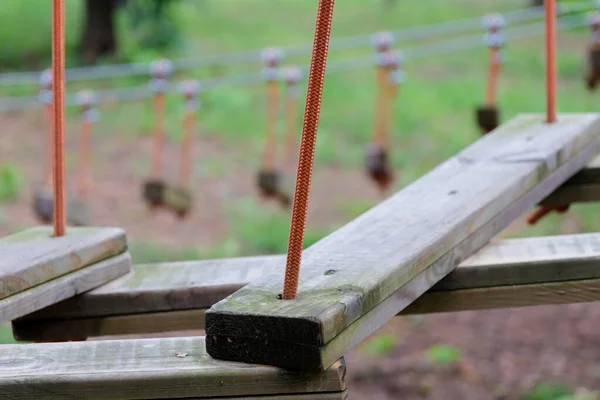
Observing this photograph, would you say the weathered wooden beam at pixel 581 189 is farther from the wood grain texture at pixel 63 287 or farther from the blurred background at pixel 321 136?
the blurred background at pixel 321 136

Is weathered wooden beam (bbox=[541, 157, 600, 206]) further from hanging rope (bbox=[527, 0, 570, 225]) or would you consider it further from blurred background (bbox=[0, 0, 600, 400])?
blurred background (bbox=[0, 0, 600, 400])

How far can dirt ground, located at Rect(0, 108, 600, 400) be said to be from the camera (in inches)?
180

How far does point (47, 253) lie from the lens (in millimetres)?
1457

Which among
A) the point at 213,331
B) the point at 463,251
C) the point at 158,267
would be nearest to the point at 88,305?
the point at 158,267

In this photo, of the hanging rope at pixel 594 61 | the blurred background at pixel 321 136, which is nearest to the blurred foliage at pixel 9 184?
the blurred background at pixel 321 136

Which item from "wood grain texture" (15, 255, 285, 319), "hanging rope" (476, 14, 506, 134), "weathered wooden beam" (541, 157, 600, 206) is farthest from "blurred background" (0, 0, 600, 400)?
"wood grain texture" (15, 255, 285, 319)

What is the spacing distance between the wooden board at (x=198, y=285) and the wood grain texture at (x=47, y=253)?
0.21 feet

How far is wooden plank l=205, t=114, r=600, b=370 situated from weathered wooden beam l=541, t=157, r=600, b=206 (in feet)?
0.09

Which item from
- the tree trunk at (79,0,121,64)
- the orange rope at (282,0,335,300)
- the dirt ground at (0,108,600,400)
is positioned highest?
the orange rope at (282,0,335,300)

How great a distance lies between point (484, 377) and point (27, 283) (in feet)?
11.9

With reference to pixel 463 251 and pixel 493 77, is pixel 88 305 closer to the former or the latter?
pixel 463 251

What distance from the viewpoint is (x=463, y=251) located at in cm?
145

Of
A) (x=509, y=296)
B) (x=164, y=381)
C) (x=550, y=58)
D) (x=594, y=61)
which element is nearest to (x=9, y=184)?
(x=594, y=61)

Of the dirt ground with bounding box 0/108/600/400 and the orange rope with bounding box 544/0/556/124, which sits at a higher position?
the orange rope with bounding box 544/0/556/124
